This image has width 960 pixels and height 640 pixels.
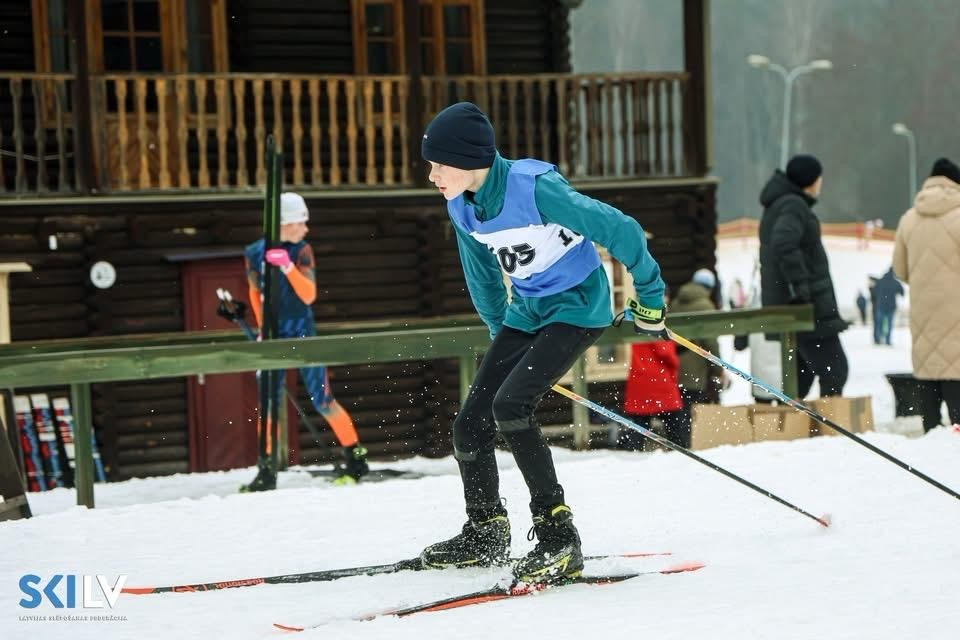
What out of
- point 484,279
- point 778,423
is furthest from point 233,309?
point 484,279

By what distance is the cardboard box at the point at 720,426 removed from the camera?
744 centimetres

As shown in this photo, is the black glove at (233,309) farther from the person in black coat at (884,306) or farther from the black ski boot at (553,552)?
the person in black coat at (884,306)

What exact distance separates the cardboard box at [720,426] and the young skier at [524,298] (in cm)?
322

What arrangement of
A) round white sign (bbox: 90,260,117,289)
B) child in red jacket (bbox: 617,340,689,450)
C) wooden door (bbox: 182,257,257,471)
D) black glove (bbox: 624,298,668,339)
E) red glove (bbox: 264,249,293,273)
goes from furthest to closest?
wooden door (bbox: 182,257,257,471), round white sign (bbox: 90,260,117,289), child in red jacket (bbox: 617,340,689,450), red glove (bbox: 264,249,293,273), black glove (bbox: 624,298,668,339)

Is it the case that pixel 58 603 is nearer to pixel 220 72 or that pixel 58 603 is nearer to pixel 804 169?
pixel 804 169

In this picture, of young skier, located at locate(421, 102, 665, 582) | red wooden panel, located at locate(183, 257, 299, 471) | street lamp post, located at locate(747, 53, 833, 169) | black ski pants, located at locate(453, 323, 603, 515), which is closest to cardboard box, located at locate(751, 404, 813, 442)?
young skier, located at locate(421, 102, 665, 582)

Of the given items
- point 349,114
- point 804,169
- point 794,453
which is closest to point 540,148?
point 349,114

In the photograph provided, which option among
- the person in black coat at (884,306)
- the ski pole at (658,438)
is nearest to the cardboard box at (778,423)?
the ski pole at (658,438)

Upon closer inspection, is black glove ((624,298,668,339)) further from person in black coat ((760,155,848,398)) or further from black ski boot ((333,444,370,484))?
person in black coat ((760,155,848,398))

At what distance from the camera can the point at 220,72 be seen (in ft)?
40.7

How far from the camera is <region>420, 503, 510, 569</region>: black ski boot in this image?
4395 mm

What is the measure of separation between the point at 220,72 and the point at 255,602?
29.8 feet

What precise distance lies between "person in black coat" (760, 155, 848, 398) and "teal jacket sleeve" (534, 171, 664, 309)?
3.88 meters

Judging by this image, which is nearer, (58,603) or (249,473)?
(58,603)
